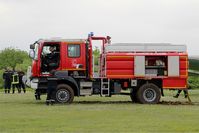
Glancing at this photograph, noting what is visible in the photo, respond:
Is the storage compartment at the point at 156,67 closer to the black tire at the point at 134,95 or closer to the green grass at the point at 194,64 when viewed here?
the black tire at the point at 134,95

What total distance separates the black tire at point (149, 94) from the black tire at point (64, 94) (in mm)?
3063

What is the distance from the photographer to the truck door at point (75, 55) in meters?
25.5

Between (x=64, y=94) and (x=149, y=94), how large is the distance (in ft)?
12.7

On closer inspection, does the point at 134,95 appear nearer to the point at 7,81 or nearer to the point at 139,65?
the point at 139,65

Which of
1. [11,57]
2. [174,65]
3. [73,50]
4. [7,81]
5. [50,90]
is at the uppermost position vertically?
[11,57]

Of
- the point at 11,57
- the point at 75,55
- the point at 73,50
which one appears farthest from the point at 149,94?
the point at 11,57

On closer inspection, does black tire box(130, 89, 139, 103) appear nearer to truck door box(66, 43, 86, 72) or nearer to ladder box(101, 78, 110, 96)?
ladder box(101, 78, 110, 96)

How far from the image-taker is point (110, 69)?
1001 inches

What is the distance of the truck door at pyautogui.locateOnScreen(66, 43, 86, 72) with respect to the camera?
25.5 m
